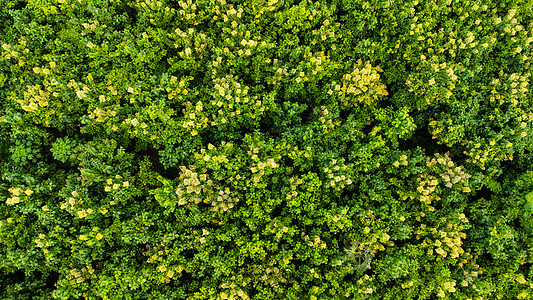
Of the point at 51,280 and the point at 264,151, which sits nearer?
the point at 264,151

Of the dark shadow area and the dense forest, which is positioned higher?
the dense forest

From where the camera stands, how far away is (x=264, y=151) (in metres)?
8.51

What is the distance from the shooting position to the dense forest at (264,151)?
8.18 metres

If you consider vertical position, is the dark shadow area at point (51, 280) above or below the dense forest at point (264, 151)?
below

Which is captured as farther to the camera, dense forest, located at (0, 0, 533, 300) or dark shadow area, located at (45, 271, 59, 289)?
dark shadow area, located at (45, 271, 59, 289)

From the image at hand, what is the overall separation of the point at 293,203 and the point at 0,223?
8.75 m

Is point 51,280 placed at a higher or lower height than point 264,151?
lower

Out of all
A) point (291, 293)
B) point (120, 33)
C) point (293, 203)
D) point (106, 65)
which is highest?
point (120, 33)

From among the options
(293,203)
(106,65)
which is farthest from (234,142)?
(106,65)

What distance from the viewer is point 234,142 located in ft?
31.1

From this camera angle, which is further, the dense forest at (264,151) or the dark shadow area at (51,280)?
the dark shadow area at (51,280)

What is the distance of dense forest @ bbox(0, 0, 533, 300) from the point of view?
8.18 metres

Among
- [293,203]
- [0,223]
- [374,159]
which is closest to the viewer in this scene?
[0,223]

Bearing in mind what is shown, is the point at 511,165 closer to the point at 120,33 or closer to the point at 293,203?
the point at 293,203
